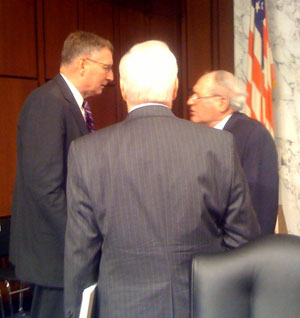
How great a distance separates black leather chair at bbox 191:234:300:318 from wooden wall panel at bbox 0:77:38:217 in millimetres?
2840

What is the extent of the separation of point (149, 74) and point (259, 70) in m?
2.81

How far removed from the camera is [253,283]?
1233 millimetres

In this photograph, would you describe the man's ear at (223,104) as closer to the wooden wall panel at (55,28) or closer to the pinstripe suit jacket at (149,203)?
the pinstripe suit jacket at (149,203)

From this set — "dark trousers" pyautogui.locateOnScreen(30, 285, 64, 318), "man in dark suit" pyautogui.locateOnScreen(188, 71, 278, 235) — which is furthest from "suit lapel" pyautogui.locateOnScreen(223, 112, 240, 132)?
"dark trousers" pyautogui.locateOnScreen(30, 285, 64, 318)

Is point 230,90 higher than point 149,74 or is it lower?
higher

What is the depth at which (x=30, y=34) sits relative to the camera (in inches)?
155

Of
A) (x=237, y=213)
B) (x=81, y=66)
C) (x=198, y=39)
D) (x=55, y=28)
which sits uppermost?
(x=198, y=39)

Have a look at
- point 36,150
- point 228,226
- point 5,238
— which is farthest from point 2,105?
point 228,226

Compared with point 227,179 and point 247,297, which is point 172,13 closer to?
point 227,179

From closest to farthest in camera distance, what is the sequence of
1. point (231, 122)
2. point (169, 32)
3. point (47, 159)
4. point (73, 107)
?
point (47, 159)
point (73, 107)
point (231, 122)
point (169, 32)

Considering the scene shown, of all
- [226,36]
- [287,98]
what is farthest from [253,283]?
[226,36]

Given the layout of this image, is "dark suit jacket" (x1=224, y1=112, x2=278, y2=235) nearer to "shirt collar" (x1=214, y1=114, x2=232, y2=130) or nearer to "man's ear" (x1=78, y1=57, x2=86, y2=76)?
"shirt collar" (x1=214, y1=114, x2=232, y2=130)

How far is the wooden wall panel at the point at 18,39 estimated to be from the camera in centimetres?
373

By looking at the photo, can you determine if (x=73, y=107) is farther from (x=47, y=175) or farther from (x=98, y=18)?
(x=98, y=18)
